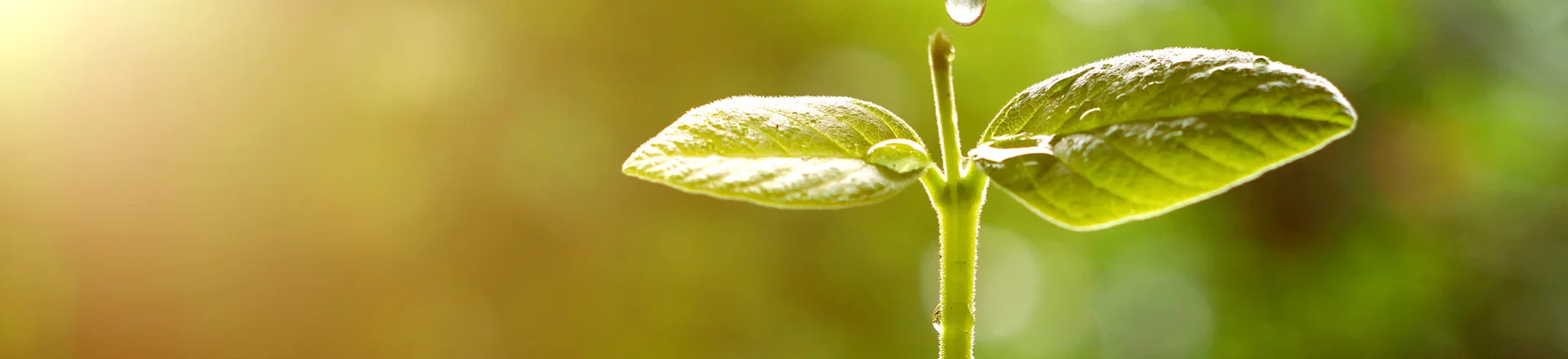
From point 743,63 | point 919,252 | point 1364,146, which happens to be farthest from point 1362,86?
point 743,63

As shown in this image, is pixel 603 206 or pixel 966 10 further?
pixel 603 206

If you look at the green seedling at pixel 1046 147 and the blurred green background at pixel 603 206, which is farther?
the blurred green background at pixel 603 206

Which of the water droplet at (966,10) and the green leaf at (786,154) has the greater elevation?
the water droplet at (966,10)

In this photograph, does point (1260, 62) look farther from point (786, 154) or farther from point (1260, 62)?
point (786, 154)

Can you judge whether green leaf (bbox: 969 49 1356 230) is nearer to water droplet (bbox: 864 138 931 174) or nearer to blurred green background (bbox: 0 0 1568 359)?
water droplet (bbox: 864 138 931 174)

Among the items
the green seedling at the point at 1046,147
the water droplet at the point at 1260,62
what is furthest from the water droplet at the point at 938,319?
the water droplet at the point at 1260,62

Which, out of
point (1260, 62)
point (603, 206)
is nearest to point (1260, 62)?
point (1260, 62)

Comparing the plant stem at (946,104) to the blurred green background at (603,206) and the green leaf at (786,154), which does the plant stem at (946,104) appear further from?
the blurred green background at (603,206)
